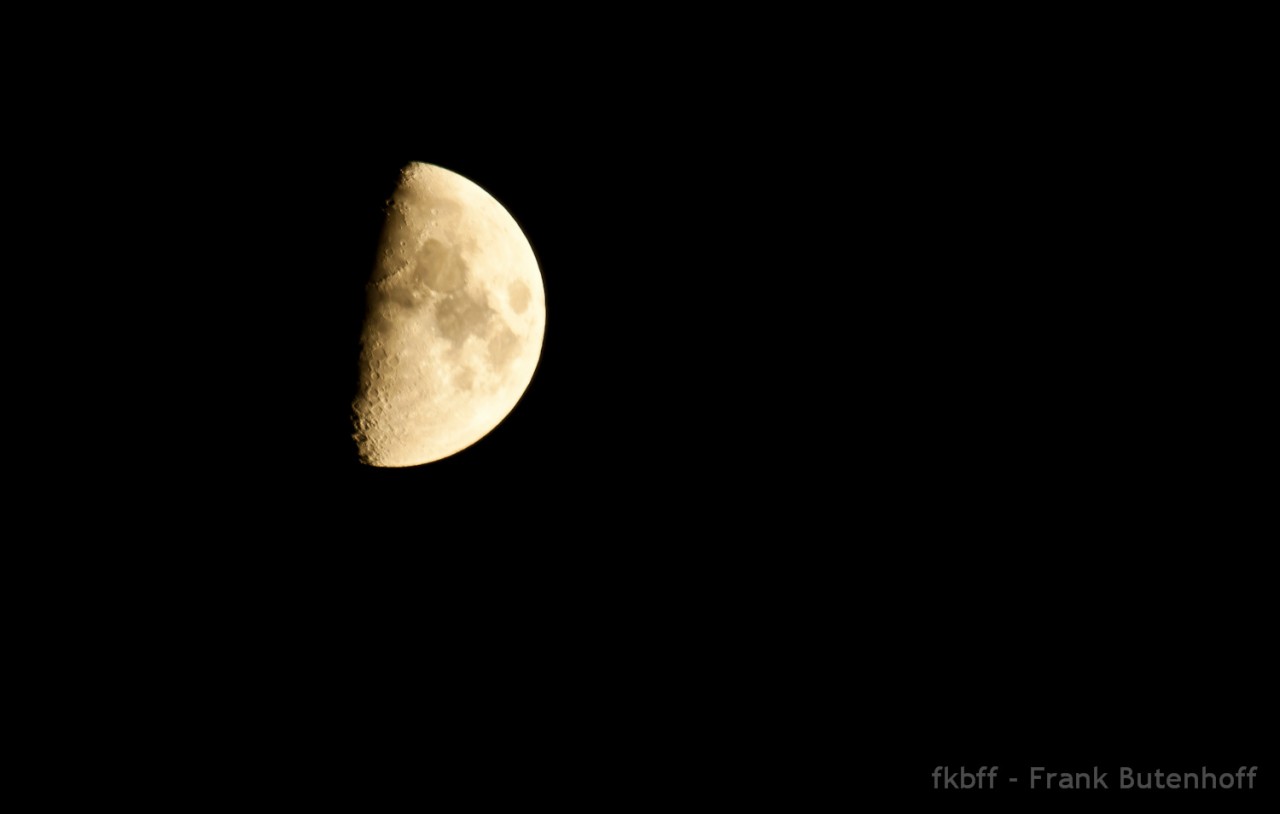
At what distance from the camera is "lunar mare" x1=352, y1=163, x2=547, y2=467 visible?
251cm

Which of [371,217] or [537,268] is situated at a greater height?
[537,268]

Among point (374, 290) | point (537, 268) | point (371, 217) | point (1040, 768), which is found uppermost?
point (537, 268)

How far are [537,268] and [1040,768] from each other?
4.07 meters

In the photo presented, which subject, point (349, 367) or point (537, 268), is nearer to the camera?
point (349, 367)

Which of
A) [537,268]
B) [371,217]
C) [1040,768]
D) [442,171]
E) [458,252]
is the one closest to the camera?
[371,217]

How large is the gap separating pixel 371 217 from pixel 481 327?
1.79 feet

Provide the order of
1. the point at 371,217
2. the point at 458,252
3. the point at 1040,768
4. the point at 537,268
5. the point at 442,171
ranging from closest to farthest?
the point at 371,217 → the point at 458,252 → the point at 442,171 → the point at 537,268 → the point at 1040,768

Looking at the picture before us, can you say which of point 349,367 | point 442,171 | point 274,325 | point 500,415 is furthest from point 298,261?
point 500,415

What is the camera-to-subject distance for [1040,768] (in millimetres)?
4094

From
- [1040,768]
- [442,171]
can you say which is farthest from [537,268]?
[1040,768]

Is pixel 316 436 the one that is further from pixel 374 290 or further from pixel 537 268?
pixel 537 268

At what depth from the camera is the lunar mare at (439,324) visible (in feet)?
8.23

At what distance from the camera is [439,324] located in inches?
101

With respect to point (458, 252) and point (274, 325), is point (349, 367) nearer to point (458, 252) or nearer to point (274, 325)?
point (274, 325)
